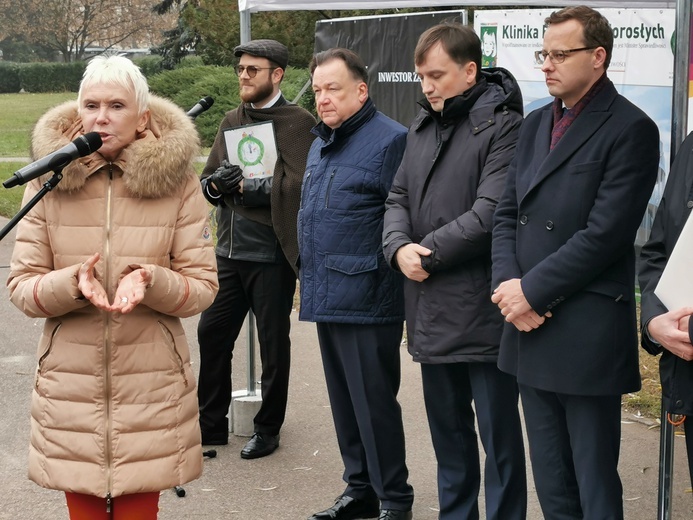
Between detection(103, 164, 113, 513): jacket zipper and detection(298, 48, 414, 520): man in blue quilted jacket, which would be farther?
detection(298, 48, 414, 520): man in blue quilted jacket

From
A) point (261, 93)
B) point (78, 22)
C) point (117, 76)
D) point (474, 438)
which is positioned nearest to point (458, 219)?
point (474, 438)

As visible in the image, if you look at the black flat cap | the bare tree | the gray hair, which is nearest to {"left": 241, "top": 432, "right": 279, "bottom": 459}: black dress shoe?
the black flat cap

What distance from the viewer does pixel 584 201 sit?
3635 mm

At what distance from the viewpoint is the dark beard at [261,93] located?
5492 mm

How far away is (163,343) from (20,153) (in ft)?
61.7

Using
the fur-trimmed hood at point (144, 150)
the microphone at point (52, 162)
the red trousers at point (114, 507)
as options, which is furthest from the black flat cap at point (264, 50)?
the red trousers at point (114, 507)

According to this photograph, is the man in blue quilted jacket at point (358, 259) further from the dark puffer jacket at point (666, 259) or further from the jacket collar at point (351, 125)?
the dark puffer jacket at point (666, 259)

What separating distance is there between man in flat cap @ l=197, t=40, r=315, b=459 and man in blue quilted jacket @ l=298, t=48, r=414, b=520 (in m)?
0.66

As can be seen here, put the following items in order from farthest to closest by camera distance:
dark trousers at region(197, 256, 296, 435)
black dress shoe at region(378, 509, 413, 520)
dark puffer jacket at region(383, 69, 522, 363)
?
dark trousers at region(197, 256, 296, 435) → black dress shoe at region(378, 509, 413, 520) → dark puffer jacket at region(383, 69, 522, 363)

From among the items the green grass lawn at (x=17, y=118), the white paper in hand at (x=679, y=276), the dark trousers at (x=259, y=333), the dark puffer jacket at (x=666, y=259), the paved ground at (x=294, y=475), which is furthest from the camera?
the green grass lawn at (x=17, y=118)

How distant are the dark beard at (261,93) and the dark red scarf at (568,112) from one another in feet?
6.78

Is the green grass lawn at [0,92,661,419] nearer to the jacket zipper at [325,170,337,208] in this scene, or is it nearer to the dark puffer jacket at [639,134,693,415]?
the jacket zipper at [325,170,337,208]

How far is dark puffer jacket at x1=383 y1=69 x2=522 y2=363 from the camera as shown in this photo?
4094mm

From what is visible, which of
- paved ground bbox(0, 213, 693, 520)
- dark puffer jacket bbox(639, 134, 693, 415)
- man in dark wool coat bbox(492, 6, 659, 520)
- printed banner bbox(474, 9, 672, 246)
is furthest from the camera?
printed banner bbox(474, 9, 672, 246)
